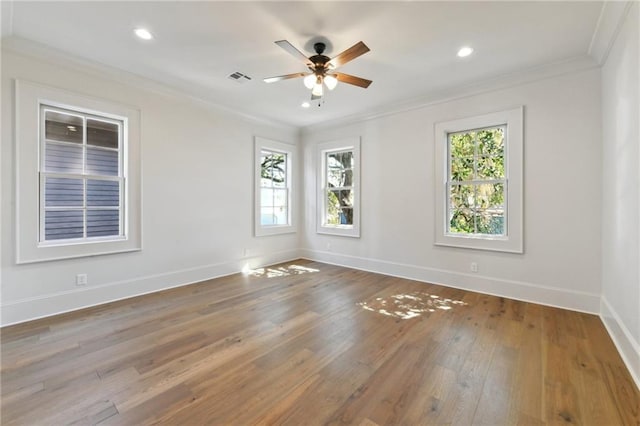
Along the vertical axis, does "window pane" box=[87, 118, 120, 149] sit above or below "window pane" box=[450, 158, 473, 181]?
above

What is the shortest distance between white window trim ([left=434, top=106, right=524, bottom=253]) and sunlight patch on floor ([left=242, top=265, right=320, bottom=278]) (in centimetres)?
230

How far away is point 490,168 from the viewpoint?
146 inches

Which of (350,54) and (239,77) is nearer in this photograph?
(350,54)

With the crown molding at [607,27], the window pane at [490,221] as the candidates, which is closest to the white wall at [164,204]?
the window pane at [490,221]

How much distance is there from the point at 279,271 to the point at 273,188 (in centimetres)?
166

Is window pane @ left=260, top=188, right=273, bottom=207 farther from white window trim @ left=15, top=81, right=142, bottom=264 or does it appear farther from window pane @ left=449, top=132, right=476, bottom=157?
window pane @ left=449, top=132, right=476, bottom=157

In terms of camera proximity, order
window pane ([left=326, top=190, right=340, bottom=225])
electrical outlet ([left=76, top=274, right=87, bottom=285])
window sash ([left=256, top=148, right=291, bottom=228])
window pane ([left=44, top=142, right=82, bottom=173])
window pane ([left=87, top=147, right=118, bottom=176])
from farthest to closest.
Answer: window pane ([left=326, top=190, right=340, bottom=225]) < window sash ([left=256, top=148, right=291, bottom=228]) < window pane ([left=87, top=147, right=118, bottom=176]) < electrical outlet ([left=76, top=274, right=87, bottom=285]) < window pane ([left=44, top=142, right=82, bottom=173])

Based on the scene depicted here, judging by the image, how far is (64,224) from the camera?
3.13 meters

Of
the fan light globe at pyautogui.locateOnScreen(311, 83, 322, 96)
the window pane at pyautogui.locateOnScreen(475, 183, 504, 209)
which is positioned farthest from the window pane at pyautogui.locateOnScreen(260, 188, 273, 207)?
the window pane at pyautogui.locateOnScreen(475, 183, 504, 209)

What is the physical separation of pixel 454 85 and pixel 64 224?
5.15 m

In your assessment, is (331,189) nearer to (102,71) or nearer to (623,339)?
(102,71)

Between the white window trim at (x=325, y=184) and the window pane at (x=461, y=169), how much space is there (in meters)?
1.58

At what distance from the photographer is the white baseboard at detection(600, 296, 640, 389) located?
6.18 feet

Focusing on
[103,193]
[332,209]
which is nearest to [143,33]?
[103,193]
